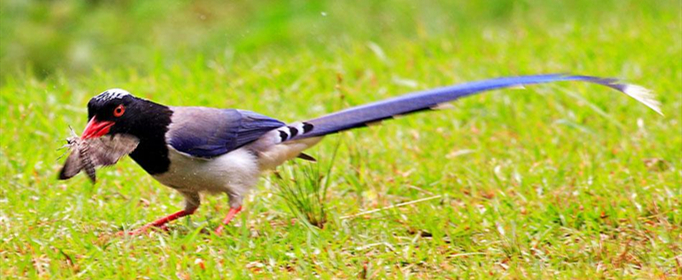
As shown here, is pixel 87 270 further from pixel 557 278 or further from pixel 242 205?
pixel 557 278

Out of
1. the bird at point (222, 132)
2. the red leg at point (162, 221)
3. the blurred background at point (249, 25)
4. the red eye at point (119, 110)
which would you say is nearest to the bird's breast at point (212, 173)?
the bird at point (222, 132)

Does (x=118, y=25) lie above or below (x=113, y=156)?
above

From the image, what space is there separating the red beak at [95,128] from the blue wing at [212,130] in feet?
0.94

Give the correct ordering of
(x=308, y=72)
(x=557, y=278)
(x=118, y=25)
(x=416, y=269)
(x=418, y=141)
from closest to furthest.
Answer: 1. (x=557, y=278)
2. (x=416, y=269)
3. (x=418, y=141)
4. (x=308, y=72)
5. (x=118, y=25)

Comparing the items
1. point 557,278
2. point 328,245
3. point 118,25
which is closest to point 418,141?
point 328,245

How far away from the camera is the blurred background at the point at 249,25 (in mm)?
8484

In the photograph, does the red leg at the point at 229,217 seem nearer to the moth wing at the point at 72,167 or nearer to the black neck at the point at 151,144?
the black neck at the point at 151,144

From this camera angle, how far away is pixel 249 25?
10266 mm

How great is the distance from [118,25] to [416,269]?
280 inches

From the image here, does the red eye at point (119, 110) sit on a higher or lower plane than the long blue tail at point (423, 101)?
lower

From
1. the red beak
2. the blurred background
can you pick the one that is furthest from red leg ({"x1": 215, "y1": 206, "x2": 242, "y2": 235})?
the blurred background

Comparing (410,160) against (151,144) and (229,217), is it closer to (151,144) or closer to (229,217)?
(229,217)

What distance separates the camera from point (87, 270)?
13.2 feet

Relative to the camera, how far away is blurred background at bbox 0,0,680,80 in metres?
8.48
